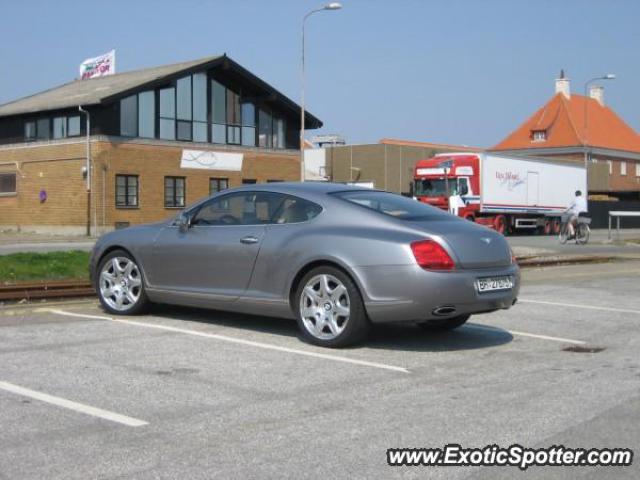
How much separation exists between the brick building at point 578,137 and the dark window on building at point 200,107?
179ft

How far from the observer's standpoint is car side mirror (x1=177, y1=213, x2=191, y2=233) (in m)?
8.68

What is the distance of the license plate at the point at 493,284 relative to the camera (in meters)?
7.36

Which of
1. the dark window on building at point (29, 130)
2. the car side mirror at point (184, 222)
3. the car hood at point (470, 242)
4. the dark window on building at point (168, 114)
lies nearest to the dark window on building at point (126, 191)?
the dark window on building at point (168, 114)

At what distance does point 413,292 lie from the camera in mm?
7078

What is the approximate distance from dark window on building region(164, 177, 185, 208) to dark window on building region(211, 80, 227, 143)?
283 centimetres

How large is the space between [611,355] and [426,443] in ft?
11.1

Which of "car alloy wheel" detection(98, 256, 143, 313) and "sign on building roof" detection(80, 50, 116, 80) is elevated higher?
"sign on building roof" detection(80, 50, 116, 80)

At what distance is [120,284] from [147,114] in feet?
104

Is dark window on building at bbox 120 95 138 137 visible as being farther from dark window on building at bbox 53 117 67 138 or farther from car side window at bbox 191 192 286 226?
car side window at bbox 191 192 286 226

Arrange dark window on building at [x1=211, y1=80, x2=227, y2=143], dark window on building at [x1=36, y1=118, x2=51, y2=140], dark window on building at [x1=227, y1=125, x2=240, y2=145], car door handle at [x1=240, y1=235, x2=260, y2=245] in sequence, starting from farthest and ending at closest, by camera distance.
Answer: dark window on building at [x1=227, y1=125, x2=240, y2=145] < dark window on building at [x1=211, y1=80, x2=227, y2=143] < dark window on building at [x1=36, y1=118, x2=51, y2=140] < car door handle at [x1=240, y1=235, x2=260, y2=245]

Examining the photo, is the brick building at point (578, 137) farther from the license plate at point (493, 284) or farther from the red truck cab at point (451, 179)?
the license plate at point (493, 284)

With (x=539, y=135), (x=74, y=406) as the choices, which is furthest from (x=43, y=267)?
(x=539, y=135)

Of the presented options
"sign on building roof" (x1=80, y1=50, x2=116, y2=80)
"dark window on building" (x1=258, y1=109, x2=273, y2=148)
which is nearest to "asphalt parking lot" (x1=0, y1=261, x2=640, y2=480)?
"dark window on building" (x1=258, y1=109, x2=273, y2=148)

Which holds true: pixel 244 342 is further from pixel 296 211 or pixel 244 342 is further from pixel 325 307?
pixel 296 211
